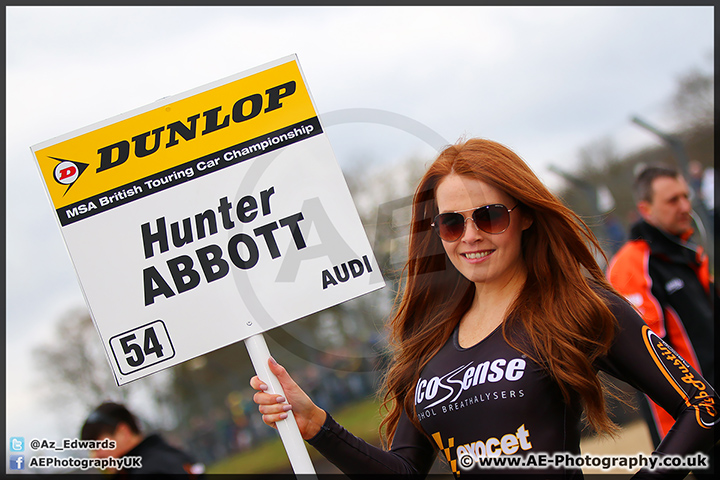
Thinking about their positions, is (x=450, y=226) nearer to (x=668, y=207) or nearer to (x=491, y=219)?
(x=491, y=219)

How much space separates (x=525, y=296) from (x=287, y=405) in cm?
87

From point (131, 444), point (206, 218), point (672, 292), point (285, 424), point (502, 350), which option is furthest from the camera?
point (672, 292)

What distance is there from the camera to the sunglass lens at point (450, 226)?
2074 mm

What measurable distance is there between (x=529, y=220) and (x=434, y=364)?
592 mm

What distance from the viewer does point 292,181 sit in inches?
88.2

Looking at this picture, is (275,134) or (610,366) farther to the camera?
(275,134)

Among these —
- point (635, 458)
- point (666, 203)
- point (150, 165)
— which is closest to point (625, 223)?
point (666, 203)

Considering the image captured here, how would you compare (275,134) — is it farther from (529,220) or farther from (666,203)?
(666,203)

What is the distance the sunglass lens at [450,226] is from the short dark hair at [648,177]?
3007 millimetres

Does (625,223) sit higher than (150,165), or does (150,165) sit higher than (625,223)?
(150,165)

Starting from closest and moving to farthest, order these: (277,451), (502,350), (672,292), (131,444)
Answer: (502,350) → (131,444) → (672,292) → (277,451)

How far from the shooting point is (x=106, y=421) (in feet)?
12.5

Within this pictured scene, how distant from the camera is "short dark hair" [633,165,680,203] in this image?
453 centimetres

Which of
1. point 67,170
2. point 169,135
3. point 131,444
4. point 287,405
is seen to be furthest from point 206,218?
point 131,444
